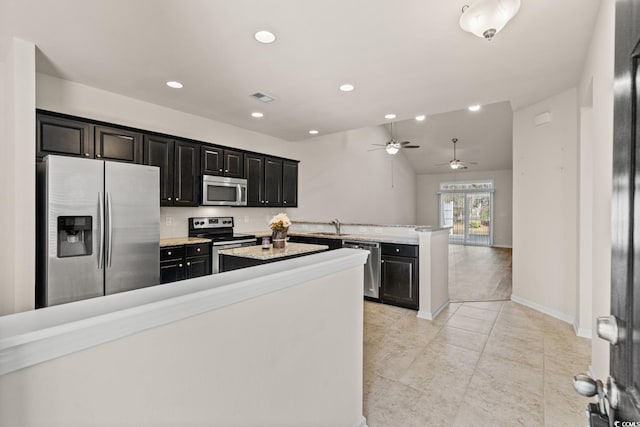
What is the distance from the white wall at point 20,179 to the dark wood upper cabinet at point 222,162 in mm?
1958

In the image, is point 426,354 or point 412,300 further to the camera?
point 412,300

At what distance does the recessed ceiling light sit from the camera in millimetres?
2377

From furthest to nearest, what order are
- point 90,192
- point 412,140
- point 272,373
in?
1. point 412,140
2. point 90,192
3. point 272,373

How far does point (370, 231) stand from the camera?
194 inches

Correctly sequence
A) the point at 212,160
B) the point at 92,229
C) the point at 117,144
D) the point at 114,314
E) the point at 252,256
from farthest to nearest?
the point at 212,160 < the point at 117,144 < the point at 252,256 < the point at 92,229 < the point at 114,314

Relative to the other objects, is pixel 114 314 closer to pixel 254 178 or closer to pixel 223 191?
pixel 223 191

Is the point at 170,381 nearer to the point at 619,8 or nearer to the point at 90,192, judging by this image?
the point at 619,8

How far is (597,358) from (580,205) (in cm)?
166

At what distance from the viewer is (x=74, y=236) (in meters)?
2.72

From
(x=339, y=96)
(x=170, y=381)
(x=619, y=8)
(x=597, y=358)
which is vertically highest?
(x=339, y=96)

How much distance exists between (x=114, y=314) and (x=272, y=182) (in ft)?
15.5

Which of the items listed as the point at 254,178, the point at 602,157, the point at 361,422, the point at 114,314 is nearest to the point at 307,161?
the point at 254,178

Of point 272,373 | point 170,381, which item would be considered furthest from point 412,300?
point 170,381

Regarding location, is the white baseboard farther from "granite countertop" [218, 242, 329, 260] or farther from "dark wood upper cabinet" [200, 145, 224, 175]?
"dark wood upper cabinet" [200, 145, 224, 175]
